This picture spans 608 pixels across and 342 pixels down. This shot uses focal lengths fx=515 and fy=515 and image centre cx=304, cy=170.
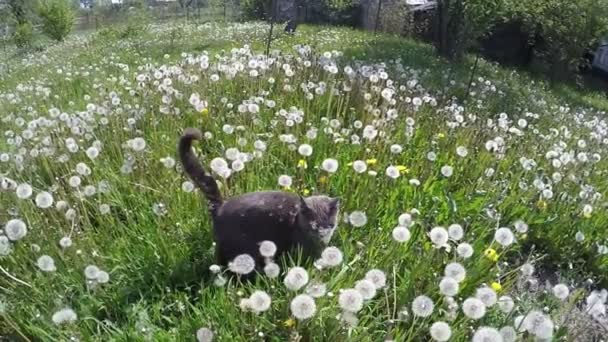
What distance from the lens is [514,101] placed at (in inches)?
316

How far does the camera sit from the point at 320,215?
2.28 metres

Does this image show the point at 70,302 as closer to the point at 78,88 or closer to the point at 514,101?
the point at 78,88

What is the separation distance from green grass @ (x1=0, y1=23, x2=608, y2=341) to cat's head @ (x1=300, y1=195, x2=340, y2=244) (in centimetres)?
18

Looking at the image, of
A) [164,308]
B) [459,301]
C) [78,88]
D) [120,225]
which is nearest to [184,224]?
[120,225]

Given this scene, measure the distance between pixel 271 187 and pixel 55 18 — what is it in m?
30.3

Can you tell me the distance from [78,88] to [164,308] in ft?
17.0

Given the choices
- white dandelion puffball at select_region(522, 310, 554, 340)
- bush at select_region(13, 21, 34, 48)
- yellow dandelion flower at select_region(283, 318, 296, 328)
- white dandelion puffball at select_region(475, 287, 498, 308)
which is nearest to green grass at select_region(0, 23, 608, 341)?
yellow dandelion flower at select_region(283, 318, 296, 328)

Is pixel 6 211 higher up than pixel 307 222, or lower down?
lower down

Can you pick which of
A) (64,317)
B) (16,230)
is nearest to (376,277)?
(64,317)

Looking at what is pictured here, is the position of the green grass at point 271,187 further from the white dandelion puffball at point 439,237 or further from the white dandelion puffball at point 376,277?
the white dandelion puffball at point 439,237

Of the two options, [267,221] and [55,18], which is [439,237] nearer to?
[267,221]

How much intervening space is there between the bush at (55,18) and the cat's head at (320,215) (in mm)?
31251

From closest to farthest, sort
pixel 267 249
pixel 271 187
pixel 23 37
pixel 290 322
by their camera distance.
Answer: pixel 290 322 < pixel 267 249 < pixel 271 187 < pixel 23 37

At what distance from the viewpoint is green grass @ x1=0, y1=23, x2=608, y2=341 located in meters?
2.25
